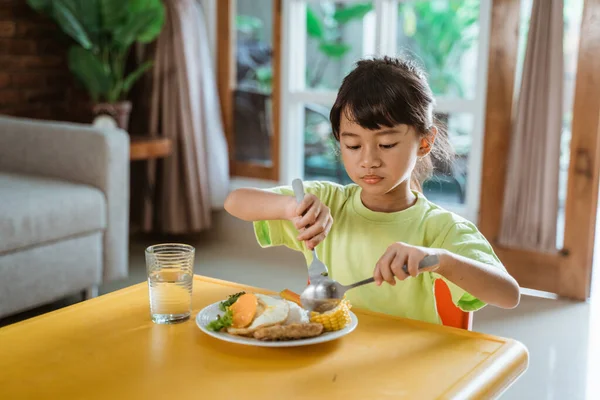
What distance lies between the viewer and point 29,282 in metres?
2.56

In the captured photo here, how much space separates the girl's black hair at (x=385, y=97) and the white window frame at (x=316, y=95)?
1.86 meters

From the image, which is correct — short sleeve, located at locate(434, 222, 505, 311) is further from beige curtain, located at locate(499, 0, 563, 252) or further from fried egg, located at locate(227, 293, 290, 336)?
beige curtain, located at locate(499, 0, 563, 252)

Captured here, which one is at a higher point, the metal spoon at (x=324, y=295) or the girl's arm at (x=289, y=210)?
the girl's arm at (x=289, y=210)

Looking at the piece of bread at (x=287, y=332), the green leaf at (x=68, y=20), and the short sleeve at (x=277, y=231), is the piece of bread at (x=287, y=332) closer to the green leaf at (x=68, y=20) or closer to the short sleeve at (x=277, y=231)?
the short sleeve at (x=277, y=231)

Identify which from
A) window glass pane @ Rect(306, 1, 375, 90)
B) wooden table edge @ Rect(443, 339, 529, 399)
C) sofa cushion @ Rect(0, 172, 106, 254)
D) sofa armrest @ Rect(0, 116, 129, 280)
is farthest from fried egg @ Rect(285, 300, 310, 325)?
window glass pane @ Rect(306, 1, 375, 90)

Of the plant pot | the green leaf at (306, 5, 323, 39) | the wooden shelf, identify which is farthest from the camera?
the green leaf at (306, 5, 323, 39)

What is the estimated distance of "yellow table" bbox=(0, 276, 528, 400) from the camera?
904 millimetres

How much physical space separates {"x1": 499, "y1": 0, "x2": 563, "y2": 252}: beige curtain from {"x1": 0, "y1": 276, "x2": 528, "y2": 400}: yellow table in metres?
2.05

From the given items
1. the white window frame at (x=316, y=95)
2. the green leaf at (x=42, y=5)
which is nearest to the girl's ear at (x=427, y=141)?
the white window frame at (x=316, y=95)

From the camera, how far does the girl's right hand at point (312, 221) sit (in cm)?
→ 124

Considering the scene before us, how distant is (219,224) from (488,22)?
1.75 m

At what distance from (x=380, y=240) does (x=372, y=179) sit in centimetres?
16

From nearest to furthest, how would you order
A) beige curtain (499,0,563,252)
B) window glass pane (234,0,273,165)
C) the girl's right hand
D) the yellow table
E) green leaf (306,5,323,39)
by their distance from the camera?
the yellow table → the girl's right hand → beige curtain (499,0,563,252) → green leaf (306,5,323,39) → window glass pane (234,0,273,165)

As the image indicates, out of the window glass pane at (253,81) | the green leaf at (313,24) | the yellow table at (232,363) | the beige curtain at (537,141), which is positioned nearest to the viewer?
the yellow table at (232,363)
